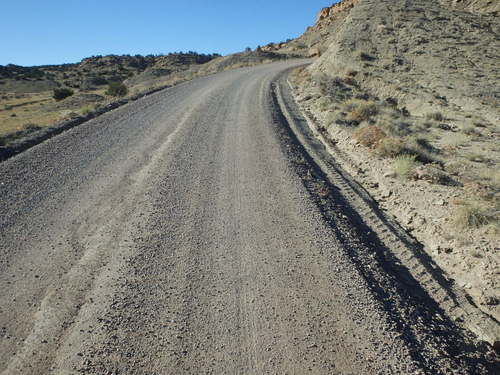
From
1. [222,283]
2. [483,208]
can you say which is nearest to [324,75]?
[483,208]

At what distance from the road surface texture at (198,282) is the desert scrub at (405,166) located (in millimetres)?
2221

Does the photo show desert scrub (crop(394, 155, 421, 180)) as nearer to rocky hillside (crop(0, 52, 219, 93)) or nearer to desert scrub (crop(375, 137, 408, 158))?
desert scrub (crop(375, 137, 408, 158))

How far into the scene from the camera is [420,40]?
2367cm

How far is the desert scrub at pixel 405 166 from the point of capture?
7961 millimetres

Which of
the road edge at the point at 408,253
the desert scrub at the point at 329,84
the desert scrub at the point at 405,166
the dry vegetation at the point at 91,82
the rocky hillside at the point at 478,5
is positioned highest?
the rocky hillside at the point at 478,5

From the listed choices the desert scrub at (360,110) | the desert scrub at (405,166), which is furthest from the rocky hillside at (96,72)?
the desert scrub at (405,166)

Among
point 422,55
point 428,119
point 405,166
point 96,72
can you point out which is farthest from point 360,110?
point 96,72

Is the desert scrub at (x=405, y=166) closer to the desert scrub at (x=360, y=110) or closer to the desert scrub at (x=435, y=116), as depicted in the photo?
the desert scrub at (x=360, y=110)

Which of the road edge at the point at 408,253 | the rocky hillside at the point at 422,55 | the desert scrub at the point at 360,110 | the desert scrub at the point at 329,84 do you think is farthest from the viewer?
the desert scrub at the point at 329,84

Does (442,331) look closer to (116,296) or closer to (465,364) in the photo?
(465,364)

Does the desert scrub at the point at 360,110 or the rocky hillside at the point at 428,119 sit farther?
the desert scrub at the point at 360,110

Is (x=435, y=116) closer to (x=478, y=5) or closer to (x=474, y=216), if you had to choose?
(x=474, y=216)

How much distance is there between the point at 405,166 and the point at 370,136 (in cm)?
243

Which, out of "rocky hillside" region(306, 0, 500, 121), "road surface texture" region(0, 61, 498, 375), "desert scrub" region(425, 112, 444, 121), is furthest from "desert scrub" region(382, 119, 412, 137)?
"road surface texture" region(0, 61, 498, 375)
